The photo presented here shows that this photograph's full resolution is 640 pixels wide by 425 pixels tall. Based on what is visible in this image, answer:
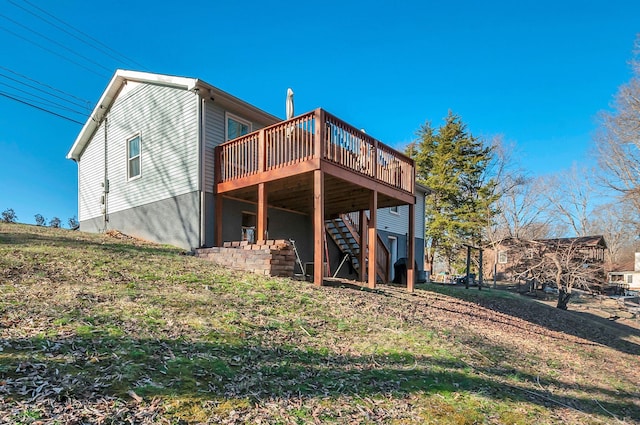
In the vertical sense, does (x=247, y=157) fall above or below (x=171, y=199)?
above

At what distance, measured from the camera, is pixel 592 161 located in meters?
25.0

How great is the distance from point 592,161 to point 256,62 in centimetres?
2230

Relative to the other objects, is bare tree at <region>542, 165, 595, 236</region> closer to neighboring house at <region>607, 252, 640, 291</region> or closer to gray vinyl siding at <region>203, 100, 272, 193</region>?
neighboring house at <region>607, 252, 640, 291</region>

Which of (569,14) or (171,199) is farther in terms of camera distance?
(569,14)

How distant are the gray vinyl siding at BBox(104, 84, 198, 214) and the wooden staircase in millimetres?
5378

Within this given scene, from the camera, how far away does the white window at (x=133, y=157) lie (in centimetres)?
1247

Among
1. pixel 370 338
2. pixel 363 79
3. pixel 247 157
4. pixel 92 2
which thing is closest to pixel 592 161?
pixel 363 79

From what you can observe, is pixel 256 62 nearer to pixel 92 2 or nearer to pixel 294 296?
pixel 92 2

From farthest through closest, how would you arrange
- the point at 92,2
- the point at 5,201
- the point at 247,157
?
the point at 5,201 → the point at 92,2 → the point at 247,157

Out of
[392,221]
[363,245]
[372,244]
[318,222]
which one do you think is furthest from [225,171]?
[392,221]

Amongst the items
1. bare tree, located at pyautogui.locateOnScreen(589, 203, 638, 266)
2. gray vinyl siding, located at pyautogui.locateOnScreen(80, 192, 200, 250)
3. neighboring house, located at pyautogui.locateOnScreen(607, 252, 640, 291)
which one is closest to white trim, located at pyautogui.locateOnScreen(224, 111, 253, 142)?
gray vinyl siding, located at pyautogui.locateOnScreen(80, 192, 200, 250)

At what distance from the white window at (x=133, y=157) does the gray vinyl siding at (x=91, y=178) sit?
2.00 metres

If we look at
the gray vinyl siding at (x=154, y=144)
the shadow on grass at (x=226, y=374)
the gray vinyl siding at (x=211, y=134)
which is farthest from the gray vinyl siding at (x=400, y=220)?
the shadow on grass at (x=226, y=374)

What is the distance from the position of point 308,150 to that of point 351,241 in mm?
5666
